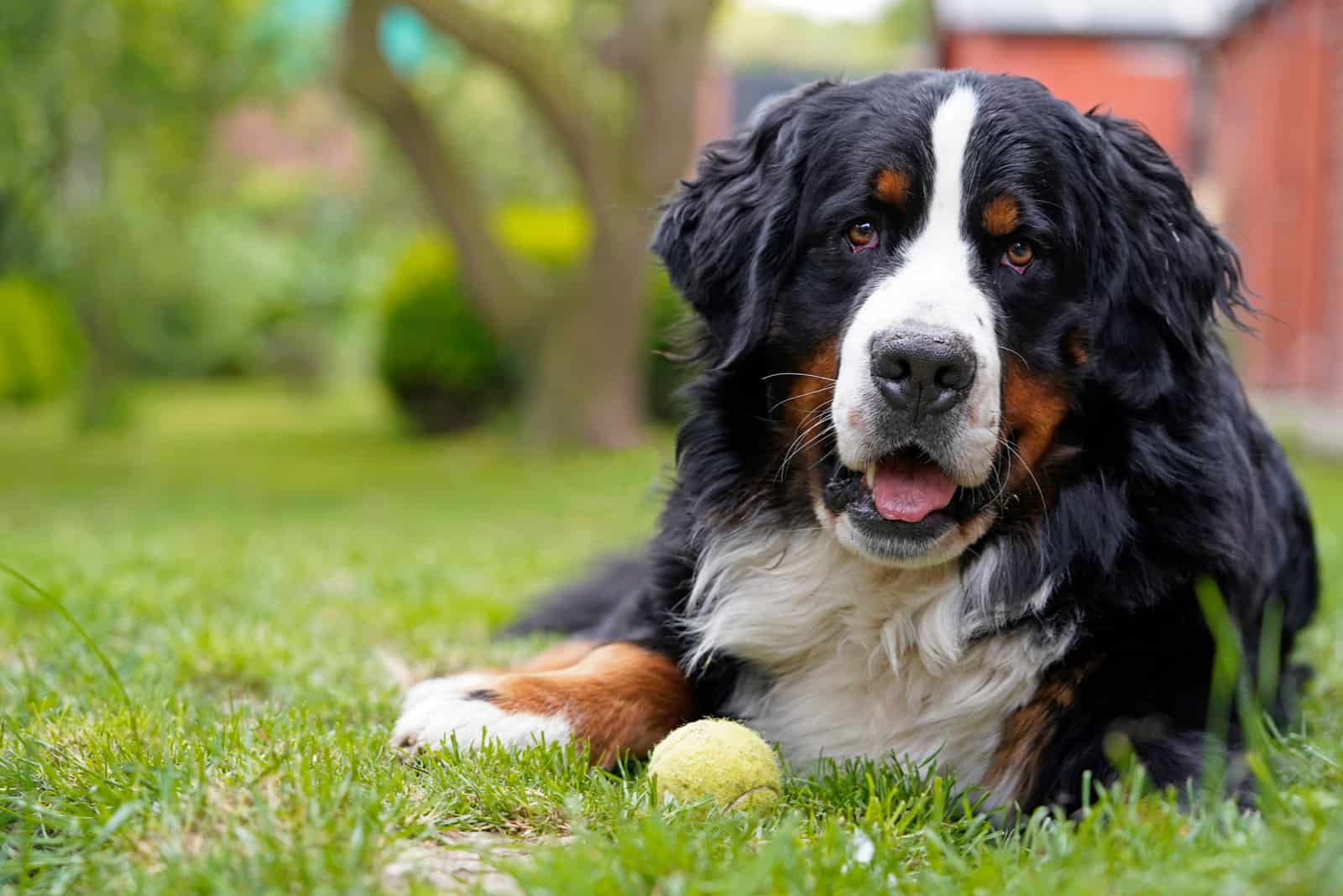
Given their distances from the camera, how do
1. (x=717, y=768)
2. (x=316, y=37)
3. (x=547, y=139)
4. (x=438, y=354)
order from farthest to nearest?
(x=316, y=37), (x=547, y=139), (x=438, y=354), (x=717, y=768)

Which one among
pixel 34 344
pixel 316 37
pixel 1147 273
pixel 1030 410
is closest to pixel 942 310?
pixel 1030 410

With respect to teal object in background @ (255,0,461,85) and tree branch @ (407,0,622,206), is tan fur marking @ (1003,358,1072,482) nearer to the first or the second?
tree branch @ (407,0,622,206)

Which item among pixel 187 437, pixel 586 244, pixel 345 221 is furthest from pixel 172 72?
pixel 345 221

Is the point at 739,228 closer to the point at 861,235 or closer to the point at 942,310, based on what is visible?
the point at 861,235

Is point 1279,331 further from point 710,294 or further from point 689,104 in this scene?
point 710,294

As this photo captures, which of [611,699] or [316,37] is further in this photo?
[316,37]

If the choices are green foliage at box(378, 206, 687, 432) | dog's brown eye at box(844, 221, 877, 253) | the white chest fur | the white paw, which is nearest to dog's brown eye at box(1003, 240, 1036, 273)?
dog's brown eye at box(844, 221, 877, 253)

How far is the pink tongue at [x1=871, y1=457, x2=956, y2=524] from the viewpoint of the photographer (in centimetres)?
285

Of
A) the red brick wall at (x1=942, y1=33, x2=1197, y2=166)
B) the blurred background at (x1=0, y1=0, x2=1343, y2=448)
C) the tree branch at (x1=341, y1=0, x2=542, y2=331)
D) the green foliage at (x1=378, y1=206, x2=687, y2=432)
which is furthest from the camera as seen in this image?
the red brick wall at (x1=942, y1=33, x2=1197, y2=166)

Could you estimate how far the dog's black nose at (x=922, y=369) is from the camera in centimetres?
264

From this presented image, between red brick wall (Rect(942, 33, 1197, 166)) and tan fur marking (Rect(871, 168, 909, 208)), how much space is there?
675 inches

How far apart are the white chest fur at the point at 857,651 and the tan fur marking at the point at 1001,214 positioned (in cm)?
69

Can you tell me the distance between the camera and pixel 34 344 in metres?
16.2

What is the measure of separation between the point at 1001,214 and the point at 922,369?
1.45ft
